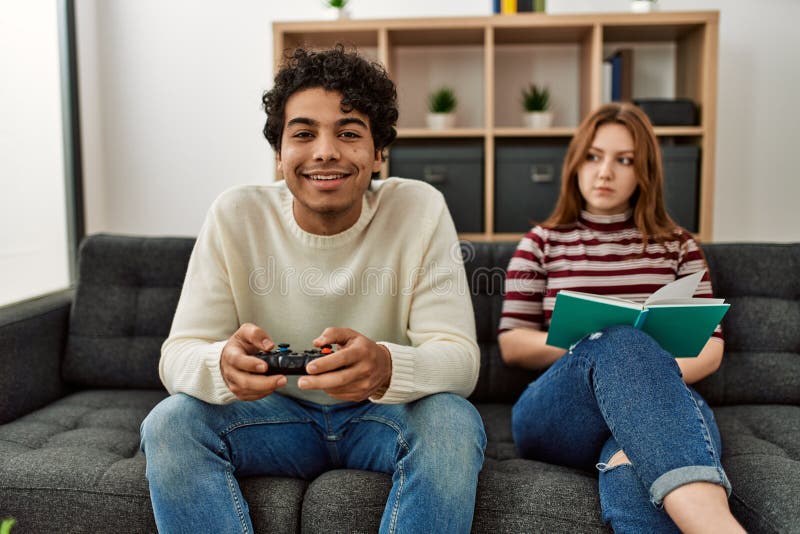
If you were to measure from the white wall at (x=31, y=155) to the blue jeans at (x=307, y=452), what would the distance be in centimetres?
127

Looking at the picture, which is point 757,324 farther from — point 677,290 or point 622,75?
point 622,75

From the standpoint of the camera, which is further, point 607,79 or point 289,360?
point 607,79

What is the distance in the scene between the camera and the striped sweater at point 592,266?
1615mm

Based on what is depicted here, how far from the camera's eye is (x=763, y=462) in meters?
1.32

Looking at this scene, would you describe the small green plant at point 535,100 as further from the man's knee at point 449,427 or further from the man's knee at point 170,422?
the man's knee at point 170,422

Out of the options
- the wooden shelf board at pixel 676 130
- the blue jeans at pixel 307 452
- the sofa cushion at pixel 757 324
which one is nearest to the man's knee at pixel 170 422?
the blue jeans at pixel 307 452

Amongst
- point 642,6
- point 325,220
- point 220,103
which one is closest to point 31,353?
point 325,220

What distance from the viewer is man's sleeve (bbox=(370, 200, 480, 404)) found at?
46.9 inches

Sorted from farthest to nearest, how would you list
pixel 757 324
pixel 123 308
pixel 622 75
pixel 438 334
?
pixel 622 75
pixel 123 308
pixel 757 324
pixel 438 334

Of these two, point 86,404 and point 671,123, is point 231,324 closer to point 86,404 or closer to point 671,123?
point 86,404

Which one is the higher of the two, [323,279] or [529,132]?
[529,132]

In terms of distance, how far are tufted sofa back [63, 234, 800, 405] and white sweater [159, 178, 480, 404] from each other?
0.47 meters

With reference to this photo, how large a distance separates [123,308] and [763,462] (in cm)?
153


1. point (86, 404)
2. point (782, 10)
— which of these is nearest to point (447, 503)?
point (86, 404)
